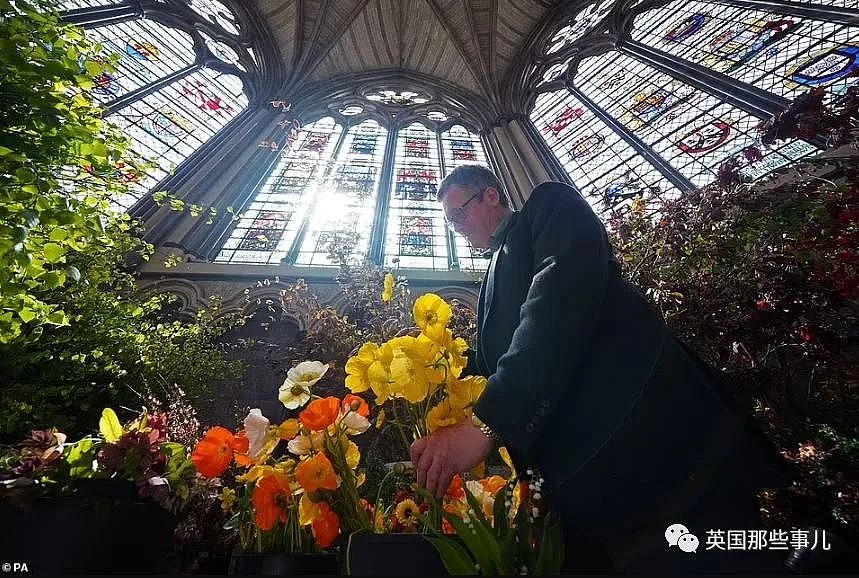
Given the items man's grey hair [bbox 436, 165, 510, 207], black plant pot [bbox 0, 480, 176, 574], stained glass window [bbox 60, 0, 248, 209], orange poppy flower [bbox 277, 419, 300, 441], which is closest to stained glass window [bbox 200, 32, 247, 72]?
stained glass window [bbox 60, 0, 248, 209]

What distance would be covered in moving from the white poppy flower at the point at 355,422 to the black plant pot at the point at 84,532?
69 cm

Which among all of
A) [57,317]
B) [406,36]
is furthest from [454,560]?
[406,36]

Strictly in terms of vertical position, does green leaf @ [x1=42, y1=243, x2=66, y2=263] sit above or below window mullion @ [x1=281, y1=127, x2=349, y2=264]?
below

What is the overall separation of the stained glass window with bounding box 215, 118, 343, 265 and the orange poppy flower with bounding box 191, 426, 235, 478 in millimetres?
4673

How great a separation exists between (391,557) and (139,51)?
10.4 metres

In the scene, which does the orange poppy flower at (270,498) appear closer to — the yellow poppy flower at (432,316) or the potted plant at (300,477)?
the potted plant at (300,477)

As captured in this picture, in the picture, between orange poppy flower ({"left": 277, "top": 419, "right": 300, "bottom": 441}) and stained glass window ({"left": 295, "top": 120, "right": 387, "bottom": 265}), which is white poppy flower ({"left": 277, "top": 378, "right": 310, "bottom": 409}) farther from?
stained glass window ({"left": 295, "top": 120, "right": 387, "bottom": 265})

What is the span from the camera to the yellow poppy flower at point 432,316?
82 cm

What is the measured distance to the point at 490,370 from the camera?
1151mm

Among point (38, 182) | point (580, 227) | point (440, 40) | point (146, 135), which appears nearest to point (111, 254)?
point (38, 182)

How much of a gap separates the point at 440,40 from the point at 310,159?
6.14 metres

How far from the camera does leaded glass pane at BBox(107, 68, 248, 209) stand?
21.6ft

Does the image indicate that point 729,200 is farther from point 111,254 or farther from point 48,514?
point 111,254

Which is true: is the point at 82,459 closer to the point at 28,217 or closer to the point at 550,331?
the point at 28,217
